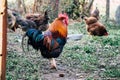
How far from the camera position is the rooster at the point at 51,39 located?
4695 millimetres

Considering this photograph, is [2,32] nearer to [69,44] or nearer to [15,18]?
[15,18]

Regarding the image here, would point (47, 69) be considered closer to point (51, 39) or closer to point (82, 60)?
point (51, 39)

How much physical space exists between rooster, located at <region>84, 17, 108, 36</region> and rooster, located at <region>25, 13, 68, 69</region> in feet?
8.20

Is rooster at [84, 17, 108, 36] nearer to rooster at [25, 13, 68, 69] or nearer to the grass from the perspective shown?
the grass

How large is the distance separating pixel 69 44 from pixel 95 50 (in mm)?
543

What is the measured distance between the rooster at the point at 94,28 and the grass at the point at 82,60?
0.28 m

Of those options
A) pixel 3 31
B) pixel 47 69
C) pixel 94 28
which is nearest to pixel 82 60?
pixel 47 69

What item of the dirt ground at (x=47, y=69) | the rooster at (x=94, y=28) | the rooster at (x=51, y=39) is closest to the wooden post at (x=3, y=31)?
the dirt ground at (x=47, y=69)

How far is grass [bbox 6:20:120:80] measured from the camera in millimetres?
4398

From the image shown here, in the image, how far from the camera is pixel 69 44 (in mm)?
6223

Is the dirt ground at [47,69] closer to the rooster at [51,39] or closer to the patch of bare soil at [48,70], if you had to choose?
the patch of bare soil at [48,70]

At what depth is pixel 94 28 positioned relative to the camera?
7.31m

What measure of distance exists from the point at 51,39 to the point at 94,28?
277cm

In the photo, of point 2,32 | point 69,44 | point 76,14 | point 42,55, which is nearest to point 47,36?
point 42,55
